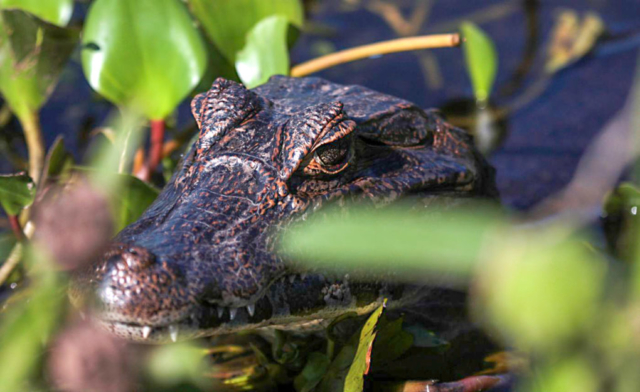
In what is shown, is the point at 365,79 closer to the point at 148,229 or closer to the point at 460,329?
the point at 460,329

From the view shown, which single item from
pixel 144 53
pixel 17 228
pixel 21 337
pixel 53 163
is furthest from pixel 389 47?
pixel 21 337

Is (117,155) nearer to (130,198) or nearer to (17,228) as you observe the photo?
(130,198)

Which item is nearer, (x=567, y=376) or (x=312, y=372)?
(x=567, y=376)

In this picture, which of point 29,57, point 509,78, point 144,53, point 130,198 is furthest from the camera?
point 509,78

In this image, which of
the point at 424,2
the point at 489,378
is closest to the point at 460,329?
the point at 489,378

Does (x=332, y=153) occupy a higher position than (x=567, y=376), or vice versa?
(x=332, y=153)

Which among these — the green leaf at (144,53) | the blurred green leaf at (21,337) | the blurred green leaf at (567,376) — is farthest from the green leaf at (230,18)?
the blurred green leaf at (567,376)

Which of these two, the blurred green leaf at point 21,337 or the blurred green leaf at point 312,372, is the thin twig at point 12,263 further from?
the blurred green leaf at point 21,337
